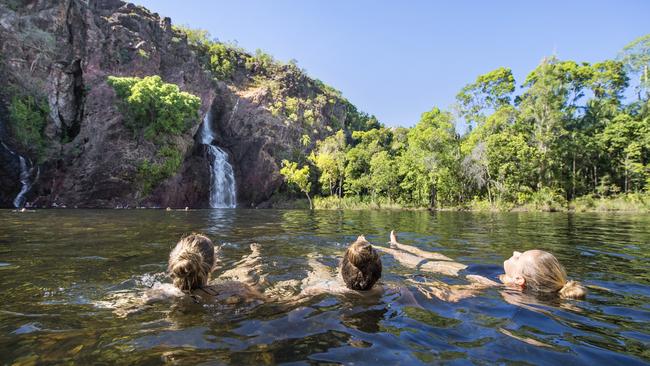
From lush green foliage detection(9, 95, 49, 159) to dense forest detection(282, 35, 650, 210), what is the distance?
25799 mm

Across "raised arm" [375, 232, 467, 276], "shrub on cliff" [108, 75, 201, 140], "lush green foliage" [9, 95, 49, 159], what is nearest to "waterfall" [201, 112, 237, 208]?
"shrub on cliff" [108, 75, 201, 140]

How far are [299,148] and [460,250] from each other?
51.5 m

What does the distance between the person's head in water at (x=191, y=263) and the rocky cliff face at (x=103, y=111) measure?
1547 inches

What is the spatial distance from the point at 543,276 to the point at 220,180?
46.1 meters

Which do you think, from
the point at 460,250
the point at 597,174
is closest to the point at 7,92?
the point at 460,250

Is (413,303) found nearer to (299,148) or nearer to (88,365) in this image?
(88,365)


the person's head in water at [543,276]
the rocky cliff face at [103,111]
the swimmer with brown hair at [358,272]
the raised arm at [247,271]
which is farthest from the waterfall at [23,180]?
the person's head in water at [543,276]

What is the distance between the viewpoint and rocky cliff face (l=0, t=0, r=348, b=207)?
36.9 meters

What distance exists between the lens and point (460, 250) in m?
9.41

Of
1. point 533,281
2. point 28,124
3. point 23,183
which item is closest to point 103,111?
point 28,124

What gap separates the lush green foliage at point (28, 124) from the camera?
34.7 m

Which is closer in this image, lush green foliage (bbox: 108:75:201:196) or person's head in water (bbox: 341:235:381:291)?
person's head in water (bbox: 341:235:381:291)

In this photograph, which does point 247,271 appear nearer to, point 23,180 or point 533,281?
point 533,281

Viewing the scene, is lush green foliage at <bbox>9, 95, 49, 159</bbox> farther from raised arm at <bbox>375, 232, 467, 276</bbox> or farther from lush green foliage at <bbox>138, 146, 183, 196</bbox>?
raised arm at <bbox>375, 232, 467, 276</bbox>
